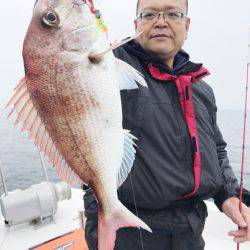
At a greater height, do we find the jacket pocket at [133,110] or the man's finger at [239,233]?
the jacket pocket at [133,110]

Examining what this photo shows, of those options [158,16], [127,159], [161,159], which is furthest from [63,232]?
[158,16]

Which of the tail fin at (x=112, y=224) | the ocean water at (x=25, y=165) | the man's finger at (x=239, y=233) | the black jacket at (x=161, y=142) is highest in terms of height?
the black jacket at (x=161, y=142)

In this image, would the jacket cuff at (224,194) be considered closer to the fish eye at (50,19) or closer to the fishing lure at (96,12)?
the fishing lure at (96,12)

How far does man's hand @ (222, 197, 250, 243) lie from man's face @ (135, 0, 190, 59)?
47.2 inches

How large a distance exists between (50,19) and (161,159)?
1067mm

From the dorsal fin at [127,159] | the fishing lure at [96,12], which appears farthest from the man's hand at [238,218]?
the fishing lure at [96,12]

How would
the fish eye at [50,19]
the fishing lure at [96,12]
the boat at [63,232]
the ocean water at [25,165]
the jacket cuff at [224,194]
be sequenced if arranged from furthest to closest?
the ocean water at [25,165] < the boat at [63,232] < the jacket cuff at [224,194] < the fishing lure at [96,12] < the fish eye at [50,19]

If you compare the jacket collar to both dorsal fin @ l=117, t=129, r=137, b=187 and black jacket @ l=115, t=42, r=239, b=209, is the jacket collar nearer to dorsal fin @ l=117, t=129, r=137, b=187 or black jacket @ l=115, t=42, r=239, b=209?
black jacket @ l=115, t=42, r=239, b=209

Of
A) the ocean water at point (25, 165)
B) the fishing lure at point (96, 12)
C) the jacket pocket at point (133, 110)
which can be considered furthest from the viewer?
the ocean water at point (25, 165)

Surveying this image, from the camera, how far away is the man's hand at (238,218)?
2318mm

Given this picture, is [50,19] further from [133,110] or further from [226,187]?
[226,187]

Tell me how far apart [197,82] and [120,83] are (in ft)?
3.61

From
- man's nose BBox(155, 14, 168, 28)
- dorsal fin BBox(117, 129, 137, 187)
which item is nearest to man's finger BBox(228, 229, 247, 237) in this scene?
dorsal fin BBox(117, 129, 137, 187)

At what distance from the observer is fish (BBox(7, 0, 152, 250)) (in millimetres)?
1481
